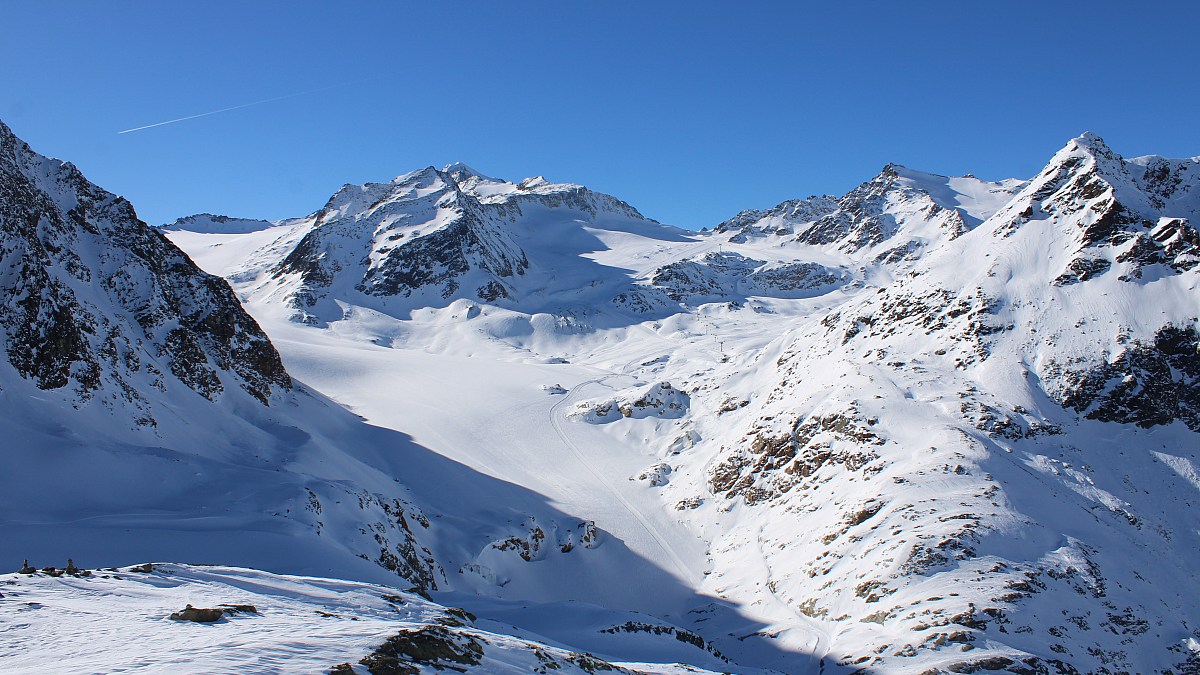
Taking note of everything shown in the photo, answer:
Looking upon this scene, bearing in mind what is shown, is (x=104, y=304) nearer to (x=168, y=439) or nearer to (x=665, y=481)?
(x=168, y=439)

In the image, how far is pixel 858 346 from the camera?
51.3 meters

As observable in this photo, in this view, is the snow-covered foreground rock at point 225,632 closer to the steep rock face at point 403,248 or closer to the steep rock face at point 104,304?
the steep rock face at point 104,304

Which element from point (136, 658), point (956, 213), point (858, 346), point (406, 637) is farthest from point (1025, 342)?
point (956, 213)

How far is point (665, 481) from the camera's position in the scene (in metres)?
53.9

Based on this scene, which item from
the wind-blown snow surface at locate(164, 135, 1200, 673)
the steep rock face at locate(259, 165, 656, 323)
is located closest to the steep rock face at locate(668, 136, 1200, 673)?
the wind-blown snow surface at locate(164, 135, 1200, 673)

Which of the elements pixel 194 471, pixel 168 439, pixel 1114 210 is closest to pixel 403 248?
pixel 168 439

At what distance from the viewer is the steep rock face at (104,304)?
1233 inches

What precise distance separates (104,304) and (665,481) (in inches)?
1648

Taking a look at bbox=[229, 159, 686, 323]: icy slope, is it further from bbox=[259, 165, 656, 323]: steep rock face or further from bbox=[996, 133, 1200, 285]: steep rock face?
bbox=[996, 133, 1200, 285]: steep rock face

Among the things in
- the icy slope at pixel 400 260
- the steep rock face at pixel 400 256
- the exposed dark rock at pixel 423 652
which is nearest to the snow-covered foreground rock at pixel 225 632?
the exposed dark rock at pixel 423 652

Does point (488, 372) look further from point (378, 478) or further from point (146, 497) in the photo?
point (146, 497)

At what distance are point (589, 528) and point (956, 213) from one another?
175817 millimetres

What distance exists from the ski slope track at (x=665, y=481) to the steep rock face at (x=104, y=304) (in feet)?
0.67

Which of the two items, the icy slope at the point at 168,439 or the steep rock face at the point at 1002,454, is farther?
the steep rock face at the point at 1002,454
